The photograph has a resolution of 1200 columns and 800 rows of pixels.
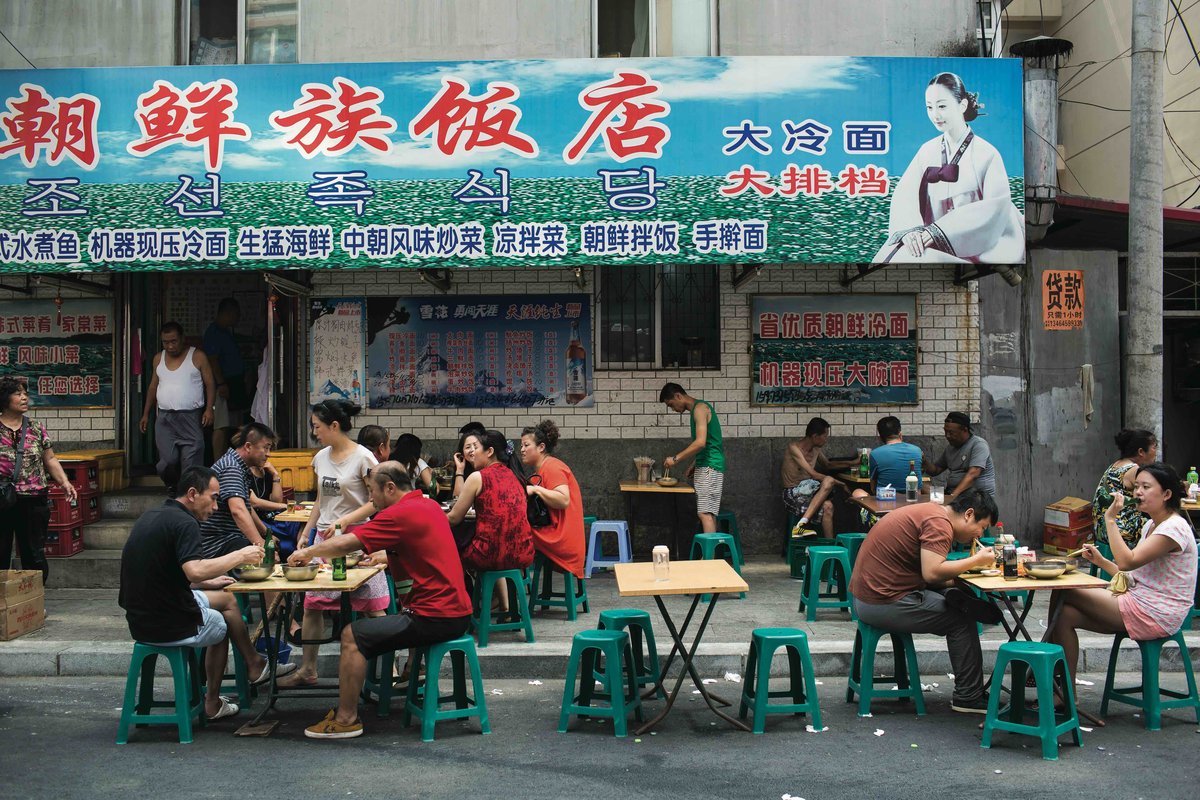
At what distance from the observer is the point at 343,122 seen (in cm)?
971

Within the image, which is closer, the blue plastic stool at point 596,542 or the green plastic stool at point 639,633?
the green plastic stool at point 639,633

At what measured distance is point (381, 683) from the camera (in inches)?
264

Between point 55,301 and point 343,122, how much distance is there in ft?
14.5

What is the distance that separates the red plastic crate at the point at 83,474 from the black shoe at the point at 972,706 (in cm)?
863

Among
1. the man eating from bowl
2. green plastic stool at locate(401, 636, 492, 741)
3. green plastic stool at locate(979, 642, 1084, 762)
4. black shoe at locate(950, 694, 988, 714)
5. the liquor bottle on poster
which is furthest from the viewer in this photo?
the liquor bottle on poster

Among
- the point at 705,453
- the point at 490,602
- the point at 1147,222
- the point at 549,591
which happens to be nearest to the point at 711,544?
the point at 705,453

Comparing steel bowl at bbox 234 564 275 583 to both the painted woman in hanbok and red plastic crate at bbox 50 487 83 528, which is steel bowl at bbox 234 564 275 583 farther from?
the painted woman in hanbok

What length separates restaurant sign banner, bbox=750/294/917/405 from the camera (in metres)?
11.5

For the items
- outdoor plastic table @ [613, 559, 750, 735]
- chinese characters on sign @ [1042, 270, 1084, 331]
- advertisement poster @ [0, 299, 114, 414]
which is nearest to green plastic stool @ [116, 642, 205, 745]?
outdoor plastic table @ [613, 559, 750, 735]

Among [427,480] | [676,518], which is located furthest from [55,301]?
[676,518]

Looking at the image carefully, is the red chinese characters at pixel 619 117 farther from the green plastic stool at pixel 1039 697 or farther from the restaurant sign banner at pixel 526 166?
the green plastic stool at pixel 1039 697

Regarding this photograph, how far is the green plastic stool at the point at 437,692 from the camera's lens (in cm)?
621

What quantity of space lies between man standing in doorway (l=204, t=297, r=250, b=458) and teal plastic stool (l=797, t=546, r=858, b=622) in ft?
21.6

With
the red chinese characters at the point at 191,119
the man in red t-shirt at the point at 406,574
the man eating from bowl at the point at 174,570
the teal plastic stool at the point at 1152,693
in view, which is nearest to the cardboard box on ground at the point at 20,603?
the man eating from bowl at the point at 174,570
